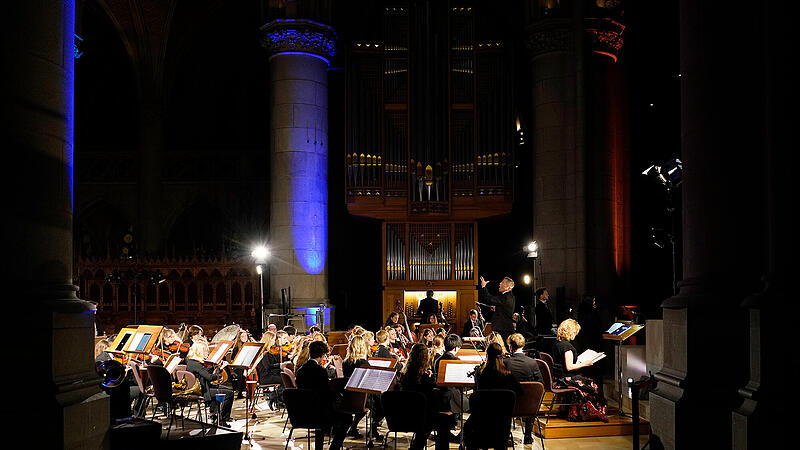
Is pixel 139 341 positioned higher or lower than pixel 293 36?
lower

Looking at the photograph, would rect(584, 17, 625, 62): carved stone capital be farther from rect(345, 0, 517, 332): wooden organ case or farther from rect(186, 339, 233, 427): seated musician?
rect(186, 339, 233, 427): seated musician

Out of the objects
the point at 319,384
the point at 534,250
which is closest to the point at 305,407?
the point at 319,384

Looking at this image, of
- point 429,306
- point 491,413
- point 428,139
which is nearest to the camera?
point 491,413

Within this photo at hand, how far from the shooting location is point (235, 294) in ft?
70.9

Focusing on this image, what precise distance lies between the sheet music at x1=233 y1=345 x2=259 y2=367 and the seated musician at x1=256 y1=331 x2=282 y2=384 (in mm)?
634

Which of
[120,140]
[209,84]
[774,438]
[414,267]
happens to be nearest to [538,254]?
[414,267]

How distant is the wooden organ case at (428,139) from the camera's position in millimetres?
19641

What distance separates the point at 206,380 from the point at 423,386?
11.7ft

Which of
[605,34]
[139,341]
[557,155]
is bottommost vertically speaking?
[139,341]

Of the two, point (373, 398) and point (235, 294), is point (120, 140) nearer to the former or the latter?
point (235, 294)

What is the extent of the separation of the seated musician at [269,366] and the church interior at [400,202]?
0.80 ft

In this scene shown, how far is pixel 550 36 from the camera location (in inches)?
687

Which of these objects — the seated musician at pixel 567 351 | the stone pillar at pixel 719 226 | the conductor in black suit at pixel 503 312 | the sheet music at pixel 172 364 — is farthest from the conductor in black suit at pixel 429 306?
the stone pillar at pixel 719 226

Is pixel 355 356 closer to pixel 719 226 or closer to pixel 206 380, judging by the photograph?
pixel 206 380
